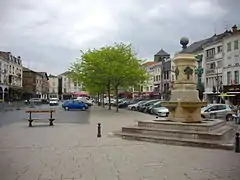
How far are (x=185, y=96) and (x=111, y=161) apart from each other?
24.9 feet

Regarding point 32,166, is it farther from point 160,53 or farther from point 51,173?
point 160,53

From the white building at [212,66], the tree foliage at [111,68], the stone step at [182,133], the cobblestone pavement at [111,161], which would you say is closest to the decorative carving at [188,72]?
the stone step at [182,133]

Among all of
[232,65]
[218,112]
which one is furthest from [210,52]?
[218,112]

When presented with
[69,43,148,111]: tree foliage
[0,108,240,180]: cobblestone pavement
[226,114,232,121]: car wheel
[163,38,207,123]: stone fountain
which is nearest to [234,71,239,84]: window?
[69,43,148,111]: tree foliage

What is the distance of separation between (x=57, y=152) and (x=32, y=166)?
2.18 m

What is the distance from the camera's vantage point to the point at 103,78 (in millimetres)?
43844

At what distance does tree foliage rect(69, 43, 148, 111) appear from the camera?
42.6 meters

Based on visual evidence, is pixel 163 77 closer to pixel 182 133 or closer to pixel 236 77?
pixel 236 77

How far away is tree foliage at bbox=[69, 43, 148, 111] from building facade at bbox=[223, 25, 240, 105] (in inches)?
473

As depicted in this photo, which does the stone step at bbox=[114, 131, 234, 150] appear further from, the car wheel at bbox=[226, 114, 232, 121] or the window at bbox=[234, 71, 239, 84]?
the window at bbox=[234, 71, 239, 84]

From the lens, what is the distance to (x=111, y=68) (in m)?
42.0

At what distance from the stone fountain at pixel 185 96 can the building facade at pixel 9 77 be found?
56518mm

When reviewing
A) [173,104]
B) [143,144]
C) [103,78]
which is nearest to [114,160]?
[143,144]

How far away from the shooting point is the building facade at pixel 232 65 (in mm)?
47500
